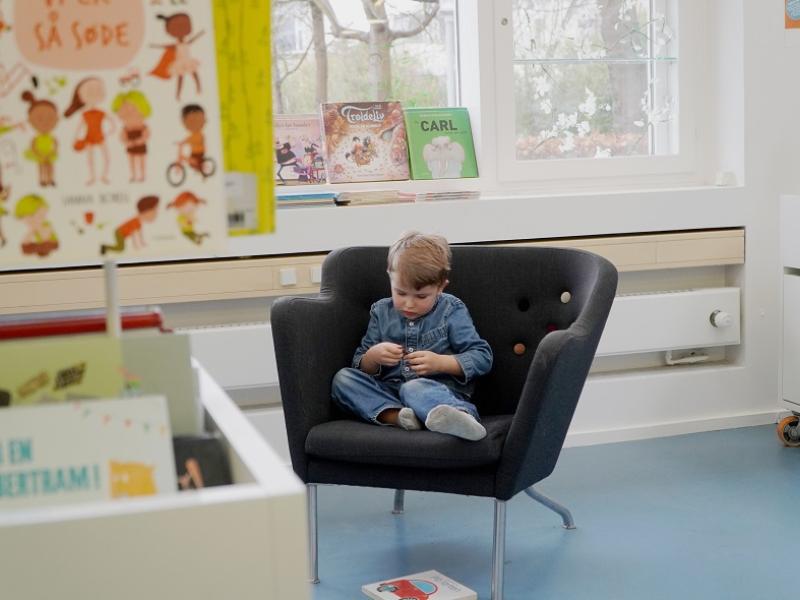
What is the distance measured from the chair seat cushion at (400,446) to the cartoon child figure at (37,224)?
1.45 meters

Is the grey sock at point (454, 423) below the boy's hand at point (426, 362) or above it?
below

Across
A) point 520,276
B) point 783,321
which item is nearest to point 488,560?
point 520,276

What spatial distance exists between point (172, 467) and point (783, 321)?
3033 millimetres

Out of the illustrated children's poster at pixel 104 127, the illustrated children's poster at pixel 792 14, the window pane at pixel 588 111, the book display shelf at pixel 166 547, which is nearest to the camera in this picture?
the book display shelf at pixel 166 547

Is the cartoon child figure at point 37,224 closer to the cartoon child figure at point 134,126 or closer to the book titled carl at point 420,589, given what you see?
the cartoon child figure at point 134,126

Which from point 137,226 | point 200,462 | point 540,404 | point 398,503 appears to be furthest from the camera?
point 398,503

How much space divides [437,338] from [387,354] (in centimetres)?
16

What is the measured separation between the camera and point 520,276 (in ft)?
9.11

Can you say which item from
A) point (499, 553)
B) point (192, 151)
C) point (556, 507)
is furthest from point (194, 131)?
point (556, 507)

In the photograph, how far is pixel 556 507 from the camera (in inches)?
112

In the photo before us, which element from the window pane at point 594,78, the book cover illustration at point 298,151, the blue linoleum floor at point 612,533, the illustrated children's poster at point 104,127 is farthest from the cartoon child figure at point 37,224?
the window pane at point 594,78

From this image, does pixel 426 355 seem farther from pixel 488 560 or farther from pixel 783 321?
pixel 783 321

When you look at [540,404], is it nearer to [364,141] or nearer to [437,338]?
[437,338]

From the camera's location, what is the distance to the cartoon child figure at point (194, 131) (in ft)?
3.45
